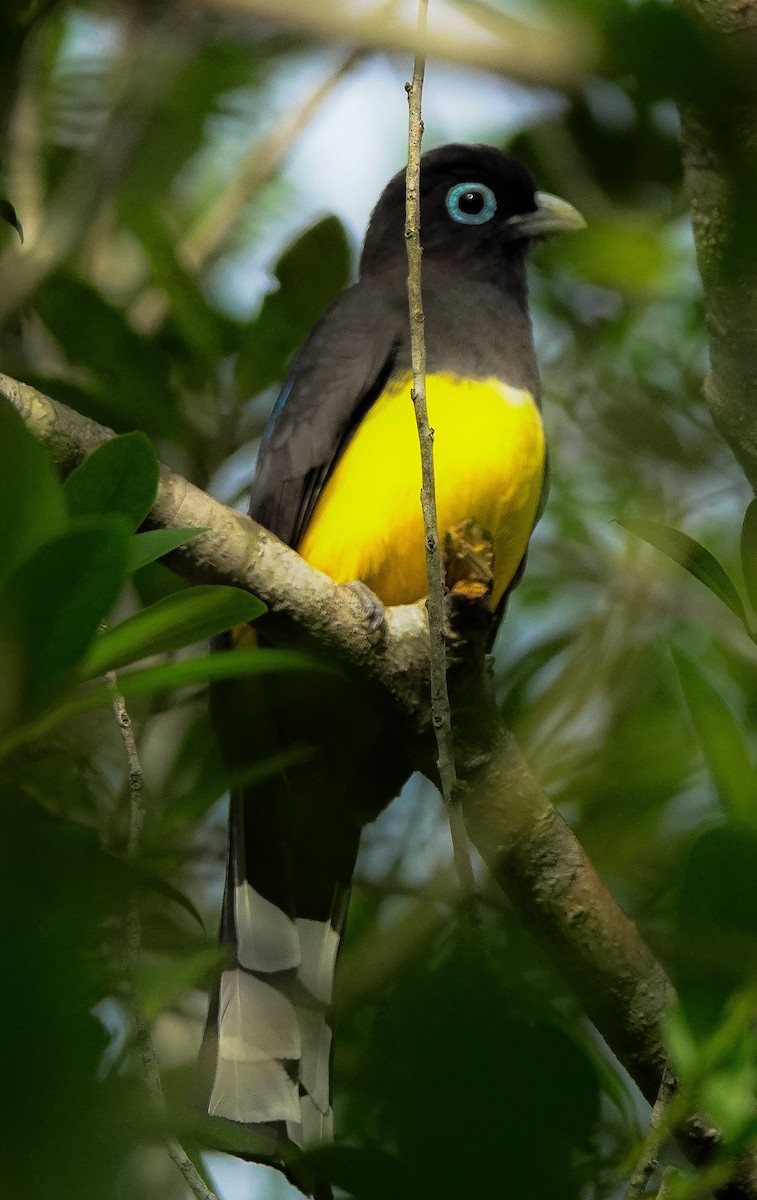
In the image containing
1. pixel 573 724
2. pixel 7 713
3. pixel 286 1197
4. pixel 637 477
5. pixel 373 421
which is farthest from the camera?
pixel 373 421

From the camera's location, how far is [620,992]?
2.89 metres

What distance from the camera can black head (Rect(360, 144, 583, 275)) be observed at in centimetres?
478

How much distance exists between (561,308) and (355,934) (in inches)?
79.5

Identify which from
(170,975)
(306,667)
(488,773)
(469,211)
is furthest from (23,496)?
(469,211)

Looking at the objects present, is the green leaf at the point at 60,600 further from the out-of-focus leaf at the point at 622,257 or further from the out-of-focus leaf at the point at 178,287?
the out-of-focus leaf at the point at 178,287

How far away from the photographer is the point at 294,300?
4164 mm

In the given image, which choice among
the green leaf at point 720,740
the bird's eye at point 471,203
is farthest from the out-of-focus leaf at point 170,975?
the bird's eye at point 471,203

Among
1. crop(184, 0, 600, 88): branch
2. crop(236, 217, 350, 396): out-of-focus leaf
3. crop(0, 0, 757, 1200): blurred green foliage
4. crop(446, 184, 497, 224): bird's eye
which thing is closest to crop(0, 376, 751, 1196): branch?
crop(0, 0, 757, 1200): blurred green foliage

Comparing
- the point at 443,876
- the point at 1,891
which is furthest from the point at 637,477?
the point at 1,891

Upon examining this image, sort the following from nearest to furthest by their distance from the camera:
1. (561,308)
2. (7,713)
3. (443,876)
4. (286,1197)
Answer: (7,713)
(286,1197)
(443,876)
(561,308)

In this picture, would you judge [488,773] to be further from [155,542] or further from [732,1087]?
[155,542]

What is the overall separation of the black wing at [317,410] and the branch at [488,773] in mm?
897

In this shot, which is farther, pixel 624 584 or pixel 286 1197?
pixel 624 584

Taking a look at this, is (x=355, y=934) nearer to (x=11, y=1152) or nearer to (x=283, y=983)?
(x=283, y=983)
